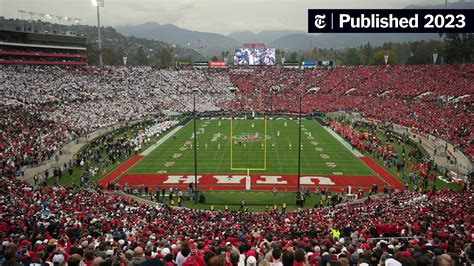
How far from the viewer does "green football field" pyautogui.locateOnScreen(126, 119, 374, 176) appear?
96.9 feet

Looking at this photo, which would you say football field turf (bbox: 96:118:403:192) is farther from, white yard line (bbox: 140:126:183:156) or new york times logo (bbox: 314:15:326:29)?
new york times logo (bbox: 314:15:326:29)

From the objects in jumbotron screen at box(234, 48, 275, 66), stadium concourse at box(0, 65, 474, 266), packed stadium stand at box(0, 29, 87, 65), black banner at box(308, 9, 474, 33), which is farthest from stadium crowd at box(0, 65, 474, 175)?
black banner at box(308, 9, 474, 33)

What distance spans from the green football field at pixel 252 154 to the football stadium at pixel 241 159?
0.22m

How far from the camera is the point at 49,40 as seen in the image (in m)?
66.5

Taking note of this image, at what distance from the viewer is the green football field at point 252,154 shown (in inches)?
1163

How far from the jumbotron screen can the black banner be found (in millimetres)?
74271

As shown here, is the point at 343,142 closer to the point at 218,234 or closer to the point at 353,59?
the point at 218,234

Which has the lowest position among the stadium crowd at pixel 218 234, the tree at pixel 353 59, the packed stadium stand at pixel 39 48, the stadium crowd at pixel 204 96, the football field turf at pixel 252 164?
the football field turf at pixel 252 164

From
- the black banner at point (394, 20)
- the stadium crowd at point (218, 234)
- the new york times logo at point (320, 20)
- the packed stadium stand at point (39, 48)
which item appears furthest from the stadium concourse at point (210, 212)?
the new york times logo at point (320, 20)

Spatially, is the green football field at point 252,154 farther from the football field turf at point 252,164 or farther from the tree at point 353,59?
the tree at point 353,59

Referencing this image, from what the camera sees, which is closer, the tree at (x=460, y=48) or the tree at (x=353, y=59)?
the tree at (x=460, y=48)

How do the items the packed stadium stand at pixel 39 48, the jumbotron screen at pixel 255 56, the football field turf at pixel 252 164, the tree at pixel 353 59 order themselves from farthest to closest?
1. the tree at pixel 353 59
2. the jumbotron screen at pixel 255 56
3. the packed stadium stand at pixel 39 48
4. the football field turf at pixel 252 164

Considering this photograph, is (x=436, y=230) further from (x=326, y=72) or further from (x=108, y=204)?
(x=326, y=72)

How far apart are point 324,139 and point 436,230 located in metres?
30.1
